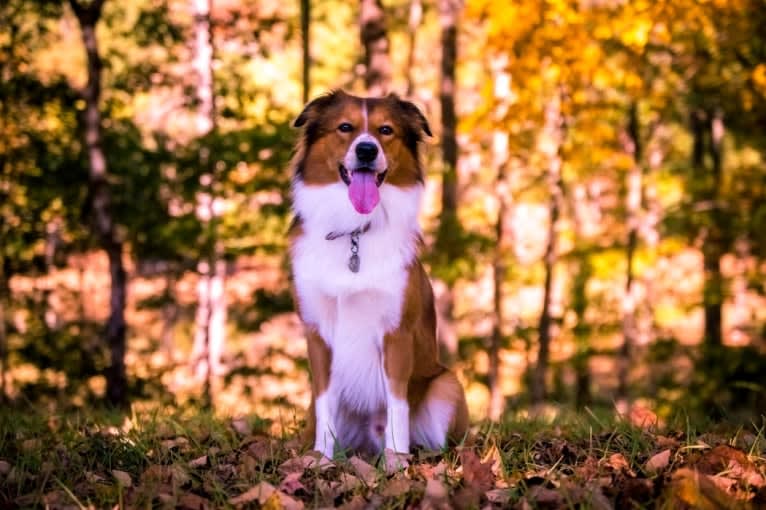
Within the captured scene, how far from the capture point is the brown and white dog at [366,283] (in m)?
4.55

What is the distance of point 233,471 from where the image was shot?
3.83 metres

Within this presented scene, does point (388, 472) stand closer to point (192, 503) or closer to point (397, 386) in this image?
point (397, 386)

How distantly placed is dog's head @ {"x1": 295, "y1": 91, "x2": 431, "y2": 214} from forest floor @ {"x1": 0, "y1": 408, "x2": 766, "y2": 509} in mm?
1434

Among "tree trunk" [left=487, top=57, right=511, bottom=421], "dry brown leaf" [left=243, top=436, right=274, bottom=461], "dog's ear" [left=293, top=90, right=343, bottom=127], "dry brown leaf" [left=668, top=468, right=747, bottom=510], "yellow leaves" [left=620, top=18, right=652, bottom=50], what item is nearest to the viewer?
"dry brown leaf" [left=668, top=468, right=747, bottom=510]

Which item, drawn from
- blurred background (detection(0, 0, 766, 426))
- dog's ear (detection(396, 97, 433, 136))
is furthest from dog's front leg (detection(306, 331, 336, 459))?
blurred background (detection(0, 0, 766, 426))

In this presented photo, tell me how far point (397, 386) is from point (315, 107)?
5.34 ft

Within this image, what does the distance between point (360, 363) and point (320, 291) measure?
0.44m

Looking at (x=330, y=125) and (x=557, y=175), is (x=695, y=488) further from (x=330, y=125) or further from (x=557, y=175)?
(x=557, y=175)

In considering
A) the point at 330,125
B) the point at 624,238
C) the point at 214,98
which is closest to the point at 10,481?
the point at 330,125

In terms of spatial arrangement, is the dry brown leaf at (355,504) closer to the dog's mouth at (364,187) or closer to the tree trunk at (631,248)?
the dog's mouth at (364,187)

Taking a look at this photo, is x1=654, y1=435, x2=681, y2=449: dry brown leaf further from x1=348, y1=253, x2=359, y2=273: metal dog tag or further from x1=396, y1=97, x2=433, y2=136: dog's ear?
x1=396, y1=97, x2=433, y2=136: dog's ear

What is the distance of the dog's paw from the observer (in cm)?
389

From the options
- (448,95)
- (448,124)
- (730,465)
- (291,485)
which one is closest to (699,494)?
(730,465)

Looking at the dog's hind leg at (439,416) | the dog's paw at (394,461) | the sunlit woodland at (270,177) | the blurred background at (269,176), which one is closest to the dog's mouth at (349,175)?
the dog's hind leg at (439,416)
